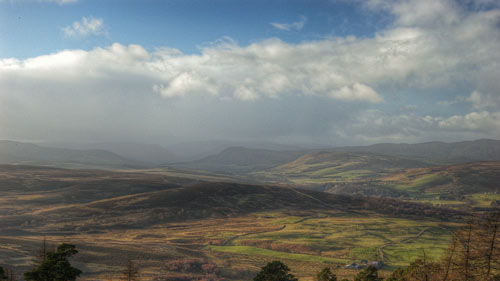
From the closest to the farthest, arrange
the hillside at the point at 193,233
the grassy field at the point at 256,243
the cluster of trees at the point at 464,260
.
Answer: the cluster of trees at the point at 464,260
the grassy field at the point at 256,243
the hillside at the point at 193,233

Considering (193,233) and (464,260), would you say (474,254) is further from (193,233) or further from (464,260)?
(193,233)

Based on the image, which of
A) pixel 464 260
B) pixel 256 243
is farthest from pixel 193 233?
pixel 464 260

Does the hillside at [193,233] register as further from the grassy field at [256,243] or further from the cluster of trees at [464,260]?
the cluster of trees at [464,260]

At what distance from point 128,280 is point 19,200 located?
197 meters

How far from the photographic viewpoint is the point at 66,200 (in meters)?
196

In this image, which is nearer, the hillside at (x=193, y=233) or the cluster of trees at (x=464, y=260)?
the cluster of trees at (x=464, y=260)

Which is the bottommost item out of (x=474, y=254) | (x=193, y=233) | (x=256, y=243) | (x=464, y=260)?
(x=193, y=233)

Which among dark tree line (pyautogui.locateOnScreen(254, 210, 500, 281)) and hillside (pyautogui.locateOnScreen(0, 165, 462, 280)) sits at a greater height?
dark tree line (pyautogui.locateOnScreen(254, 210, 500, 281))

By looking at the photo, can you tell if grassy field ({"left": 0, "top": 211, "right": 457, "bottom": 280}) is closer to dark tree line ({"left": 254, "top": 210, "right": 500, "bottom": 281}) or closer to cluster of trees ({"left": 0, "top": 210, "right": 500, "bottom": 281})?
cluster of trees ({"left": 0, "top": 210, "right": 500, "bottom": 281})

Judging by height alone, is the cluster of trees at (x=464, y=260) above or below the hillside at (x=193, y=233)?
above

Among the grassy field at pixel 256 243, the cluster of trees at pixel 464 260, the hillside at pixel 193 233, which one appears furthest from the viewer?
→ the hillside at pixel 193 233

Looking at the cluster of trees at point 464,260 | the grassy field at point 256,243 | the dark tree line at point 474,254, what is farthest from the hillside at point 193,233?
the dark tree line at point 474,254

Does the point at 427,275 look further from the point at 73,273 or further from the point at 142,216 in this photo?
the point at 142,216

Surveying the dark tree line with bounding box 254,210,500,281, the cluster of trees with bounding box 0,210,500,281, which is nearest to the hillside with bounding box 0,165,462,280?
the cluster of trees with bounding box 0,210,500,281
